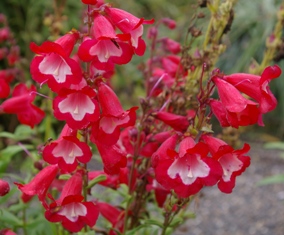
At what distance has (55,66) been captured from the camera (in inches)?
47.4

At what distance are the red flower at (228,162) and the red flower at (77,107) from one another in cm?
30

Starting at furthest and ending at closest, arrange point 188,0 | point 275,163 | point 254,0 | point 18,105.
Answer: point 188,0
point 254,0
point 275,163
point 18,105

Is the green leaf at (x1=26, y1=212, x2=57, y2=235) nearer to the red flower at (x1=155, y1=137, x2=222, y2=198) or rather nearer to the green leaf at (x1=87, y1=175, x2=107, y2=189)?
the green leaf at (x1=87, y1=175, x2=107, y2=189)

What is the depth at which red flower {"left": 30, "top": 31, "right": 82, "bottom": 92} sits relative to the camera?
3.88 feet

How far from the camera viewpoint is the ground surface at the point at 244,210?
3520 millimetres

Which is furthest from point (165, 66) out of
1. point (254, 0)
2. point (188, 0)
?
point (188, 0)

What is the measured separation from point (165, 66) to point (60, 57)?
0.70 meters

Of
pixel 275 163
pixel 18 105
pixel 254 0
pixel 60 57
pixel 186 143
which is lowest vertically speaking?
pixel 275 163

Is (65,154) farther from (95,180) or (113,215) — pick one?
(113,215)

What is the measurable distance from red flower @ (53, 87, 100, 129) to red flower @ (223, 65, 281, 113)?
347 mm

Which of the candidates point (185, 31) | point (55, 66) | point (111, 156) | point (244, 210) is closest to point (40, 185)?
point (111, 156)

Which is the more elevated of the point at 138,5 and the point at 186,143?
the point at 186,143

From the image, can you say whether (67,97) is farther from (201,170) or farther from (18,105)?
(18,105)

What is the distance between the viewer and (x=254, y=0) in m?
6.15
